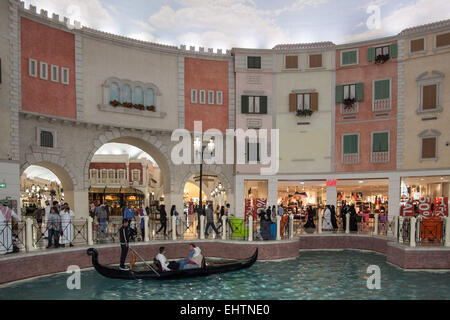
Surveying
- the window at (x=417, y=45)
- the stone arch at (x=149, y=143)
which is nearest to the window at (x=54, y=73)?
the stone arch at (x=149, y=143)

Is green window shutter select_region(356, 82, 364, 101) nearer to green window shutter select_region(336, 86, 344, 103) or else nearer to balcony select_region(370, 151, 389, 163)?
green window shutter select_region(336, 86, 344, 103)

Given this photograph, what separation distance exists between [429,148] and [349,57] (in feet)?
23.6

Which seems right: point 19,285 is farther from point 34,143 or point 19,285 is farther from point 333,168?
point 333,168

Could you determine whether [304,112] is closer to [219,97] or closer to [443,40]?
[219,97]

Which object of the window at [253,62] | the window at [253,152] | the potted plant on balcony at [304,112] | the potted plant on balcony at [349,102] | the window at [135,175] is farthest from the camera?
the window at [135,175]

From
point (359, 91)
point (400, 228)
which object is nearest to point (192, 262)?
point (400, 228)

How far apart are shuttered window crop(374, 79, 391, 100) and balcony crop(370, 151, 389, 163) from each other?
11.0 ft

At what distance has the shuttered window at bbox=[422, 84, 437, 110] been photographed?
67.7ft

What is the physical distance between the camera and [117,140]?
71.7ft

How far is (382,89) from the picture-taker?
22094 millimetres

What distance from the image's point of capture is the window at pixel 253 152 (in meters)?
23.3

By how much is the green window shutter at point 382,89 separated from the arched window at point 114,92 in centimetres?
1537

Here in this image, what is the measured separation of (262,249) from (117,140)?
11596 millimetres

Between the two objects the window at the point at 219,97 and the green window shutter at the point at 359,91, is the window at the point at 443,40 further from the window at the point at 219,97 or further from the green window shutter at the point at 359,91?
the window at the point at 219,97
